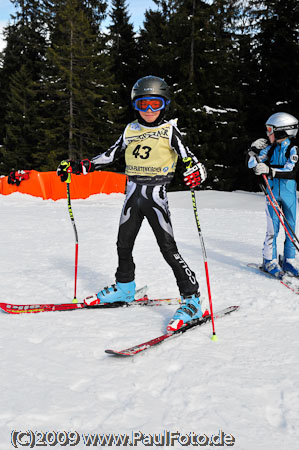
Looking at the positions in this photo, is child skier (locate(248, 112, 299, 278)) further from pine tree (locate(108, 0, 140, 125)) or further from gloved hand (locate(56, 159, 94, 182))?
pine tree (locate(108, 0, 140, 125))

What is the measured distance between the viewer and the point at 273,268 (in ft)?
18.0

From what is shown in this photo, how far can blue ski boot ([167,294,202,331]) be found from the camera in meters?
3.52

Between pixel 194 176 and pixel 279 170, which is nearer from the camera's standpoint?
pixel 194 176

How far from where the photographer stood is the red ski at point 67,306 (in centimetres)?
399

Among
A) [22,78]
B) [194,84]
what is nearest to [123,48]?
[22,78]

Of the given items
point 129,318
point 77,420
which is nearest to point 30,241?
point 129,318

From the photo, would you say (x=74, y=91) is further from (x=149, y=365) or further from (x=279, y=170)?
(x=149, y=365)

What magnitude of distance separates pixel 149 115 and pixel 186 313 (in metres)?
1.84

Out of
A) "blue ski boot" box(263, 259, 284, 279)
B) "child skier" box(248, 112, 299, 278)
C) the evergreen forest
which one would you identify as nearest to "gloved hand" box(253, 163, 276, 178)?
"child skier" box(248, 112, 299, 278)

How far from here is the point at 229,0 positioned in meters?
25.1

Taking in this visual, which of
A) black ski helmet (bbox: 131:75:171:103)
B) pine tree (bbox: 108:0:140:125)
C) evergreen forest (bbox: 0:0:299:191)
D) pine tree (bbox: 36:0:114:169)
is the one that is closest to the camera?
black ski helmet (bbox: 131:75:171:103)

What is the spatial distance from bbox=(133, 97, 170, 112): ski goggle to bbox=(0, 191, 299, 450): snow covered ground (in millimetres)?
1966

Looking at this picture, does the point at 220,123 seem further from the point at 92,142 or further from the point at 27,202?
the point at 27,202

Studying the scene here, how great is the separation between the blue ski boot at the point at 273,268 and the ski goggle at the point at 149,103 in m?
2.83
